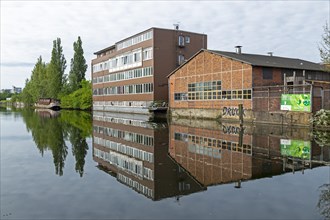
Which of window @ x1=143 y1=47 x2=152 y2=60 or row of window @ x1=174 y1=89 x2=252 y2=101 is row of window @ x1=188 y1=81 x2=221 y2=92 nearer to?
row of window @ x1=174 y1=89 x2=252 y2=101

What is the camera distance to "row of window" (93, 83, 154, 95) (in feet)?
178

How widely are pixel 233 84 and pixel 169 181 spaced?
1082 inches

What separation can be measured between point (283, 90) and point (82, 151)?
20754 mm

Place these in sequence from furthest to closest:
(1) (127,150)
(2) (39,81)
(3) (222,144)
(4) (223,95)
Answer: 1. (2) (39,81)
2. (4) (223,95)
3. (3) (222,144)
4. (1) (127,150)

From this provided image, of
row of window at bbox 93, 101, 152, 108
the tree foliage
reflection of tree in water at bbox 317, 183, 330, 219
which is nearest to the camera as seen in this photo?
reflection of tree in water at bbox 317, 183, 330, 219

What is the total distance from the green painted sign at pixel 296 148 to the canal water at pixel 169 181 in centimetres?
5

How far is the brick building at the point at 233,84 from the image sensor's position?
107 ft

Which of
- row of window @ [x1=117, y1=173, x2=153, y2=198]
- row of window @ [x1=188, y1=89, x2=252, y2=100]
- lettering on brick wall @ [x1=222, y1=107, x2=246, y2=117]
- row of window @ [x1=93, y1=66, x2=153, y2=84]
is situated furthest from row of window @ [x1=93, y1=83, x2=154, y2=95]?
row of window @ [x1=117, y1=173, x2=153, y2=198]

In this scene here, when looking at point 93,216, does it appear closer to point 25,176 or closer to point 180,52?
point 25,176

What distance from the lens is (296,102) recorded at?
96.0 ft

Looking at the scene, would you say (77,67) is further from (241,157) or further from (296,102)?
(241,157)

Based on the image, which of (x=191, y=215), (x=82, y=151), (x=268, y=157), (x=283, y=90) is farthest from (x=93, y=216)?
(x=283, y=90)

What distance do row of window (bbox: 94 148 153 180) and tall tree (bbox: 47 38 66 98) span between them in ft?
259

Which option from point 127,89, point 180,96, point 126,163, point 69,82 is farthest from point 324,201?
point 69,82
